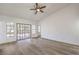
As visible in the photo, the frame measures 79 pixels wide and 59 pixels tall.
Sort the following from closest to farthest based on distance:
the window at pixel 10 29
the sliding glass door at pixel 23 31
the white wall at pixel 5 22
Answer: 1. the white wall at pixel 5 22
2. the window at pixel 10 29
3. the sliding glass door at pixel 23 31

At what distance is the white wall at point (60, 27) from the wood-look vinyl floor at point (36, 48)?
0.79ft

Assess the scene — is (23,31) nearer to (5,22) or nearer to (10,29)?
(10,29)

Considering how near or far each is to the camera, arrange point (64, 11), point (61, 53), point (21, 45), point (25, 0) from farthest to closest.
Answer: point (64, 11) < point (21, 45) < point (61, 53) < point (25, 0)

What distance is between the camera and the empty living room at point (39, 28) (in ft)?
6.20

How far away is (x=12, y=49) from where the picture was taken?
193 centimetres

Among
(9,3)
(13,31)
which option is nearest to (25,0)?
(9,3)

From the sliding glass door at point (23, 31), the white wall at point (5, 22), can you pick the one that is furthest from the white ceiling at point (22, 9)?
the sliding glass door at point (23, 31)

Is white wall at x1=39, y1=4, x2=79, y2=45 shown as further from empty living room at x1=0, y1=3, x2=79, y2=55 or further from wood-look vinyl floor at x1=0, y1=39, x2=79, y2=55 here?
wood-look vinyl floor at x1=0, y1=39, x2=79, y2=55

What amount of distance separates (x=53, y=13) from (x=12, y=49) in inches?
58.8

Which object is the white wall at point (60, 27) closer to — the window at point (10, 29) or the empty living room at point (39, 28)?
the empty living room at point (39, 28)

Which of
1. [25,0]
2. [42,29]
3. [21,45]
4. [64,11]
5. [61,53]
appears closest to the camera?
[25,0]
